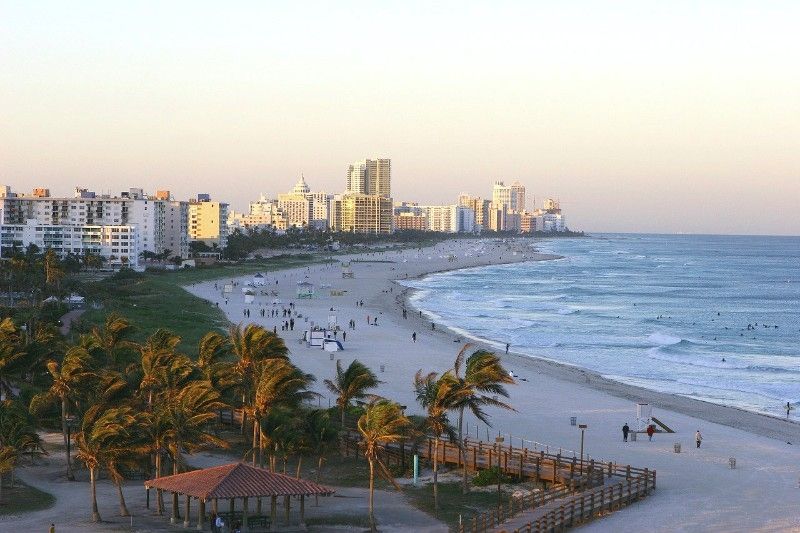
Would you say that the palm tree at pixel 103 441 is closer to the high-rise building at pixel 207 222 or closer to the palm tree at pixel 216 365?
the palm tree at pixel 216 365

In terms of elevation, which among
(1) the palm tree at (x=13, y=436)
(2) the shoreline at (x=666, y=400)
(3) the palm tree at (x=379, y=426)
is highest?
(3) the palm tree at (x=379, y=426)

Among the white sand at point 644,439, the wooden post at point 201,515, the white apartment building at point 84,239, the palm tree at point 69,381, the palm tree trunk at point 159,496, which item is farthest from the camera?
the white apartment building at point 84,239

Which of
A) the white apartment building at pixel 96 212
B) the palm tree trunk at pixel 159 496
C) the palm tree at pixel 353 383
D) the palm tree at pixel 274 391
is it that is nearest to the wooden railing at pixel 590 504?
the palm tree at pixel 353 383

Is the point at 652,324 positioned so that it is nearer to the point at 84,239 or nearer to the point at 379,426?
the point at 379,426

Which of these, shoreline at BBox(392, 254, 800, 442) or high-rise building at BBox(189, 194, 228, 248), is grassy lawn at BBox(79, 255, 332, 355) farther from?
high-rise building at BBox(189, 194, 228, 248)

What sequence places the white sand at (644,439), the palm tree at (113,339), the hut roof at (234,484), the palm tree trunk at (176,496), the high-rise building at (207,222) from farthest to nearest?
the high-rise building at (207,222)
the palm tree at (113,339)
the white sand at (644,439)
the palm tree trunk at (176,496)
the hut roof at (234,484)

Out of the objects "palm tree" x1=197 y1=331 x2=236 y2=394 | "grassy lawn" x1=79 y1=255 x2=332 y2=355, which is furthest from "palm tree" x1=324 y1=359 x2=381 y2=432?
"grassy lawn" x1=79 y1=255 x2=332 y2=355

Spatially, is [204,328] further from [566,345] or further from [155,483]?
[155,483]
